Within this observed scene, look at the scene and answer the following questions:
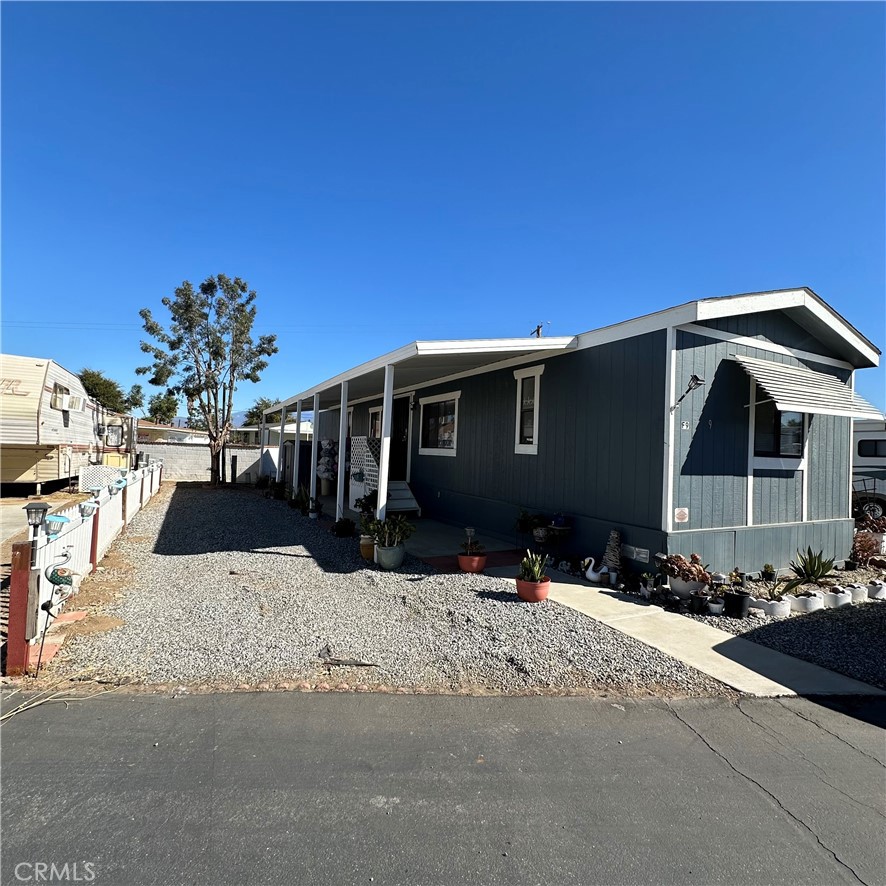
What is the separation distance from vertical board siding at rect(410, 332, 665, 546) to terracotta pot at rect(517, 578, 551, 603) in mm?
1648

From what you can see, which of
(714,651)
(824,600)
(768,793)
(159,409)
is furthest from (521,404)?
(159,409)

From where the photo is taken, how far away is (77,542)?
4926mm

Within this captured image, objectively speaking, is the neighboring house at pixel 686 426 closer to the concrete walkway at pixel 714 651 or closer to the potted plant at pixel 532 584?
the concrete walkway at pixel 714 651

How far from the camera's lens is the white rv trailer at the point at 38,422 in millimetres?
12031

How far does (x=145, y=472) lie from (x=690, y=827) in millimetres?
12819

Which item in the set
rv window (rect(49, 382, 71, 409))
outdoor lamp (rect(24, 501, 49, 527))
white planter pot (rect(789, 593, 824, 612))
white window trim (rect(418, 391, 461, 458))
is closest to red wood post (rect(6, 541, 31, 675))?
outdoor lamp (rect(24, 501, 49, 527))

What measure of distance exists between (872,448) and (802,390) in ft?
33.2

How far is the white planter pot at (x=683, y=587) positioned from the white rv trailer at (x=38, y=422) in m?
14.1

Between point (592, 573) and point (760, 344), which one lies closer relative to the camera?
point (592, 573)

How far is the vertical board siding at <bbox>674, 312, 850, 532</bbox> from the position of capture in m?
6.02

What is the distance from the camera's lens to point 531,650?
404 cm

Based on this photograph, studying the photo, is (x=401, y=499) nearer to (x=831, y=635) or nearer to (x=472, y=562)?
(x=472, y=562)

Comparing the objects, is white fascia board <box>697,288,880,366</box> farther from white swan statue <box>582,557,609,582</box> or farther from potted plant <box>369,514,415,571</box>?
potted plant <box>369,514,415,571</box>

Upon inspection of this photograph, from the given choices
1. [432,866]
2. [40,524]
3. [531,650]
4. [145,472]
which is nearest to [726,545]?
[531,650]
